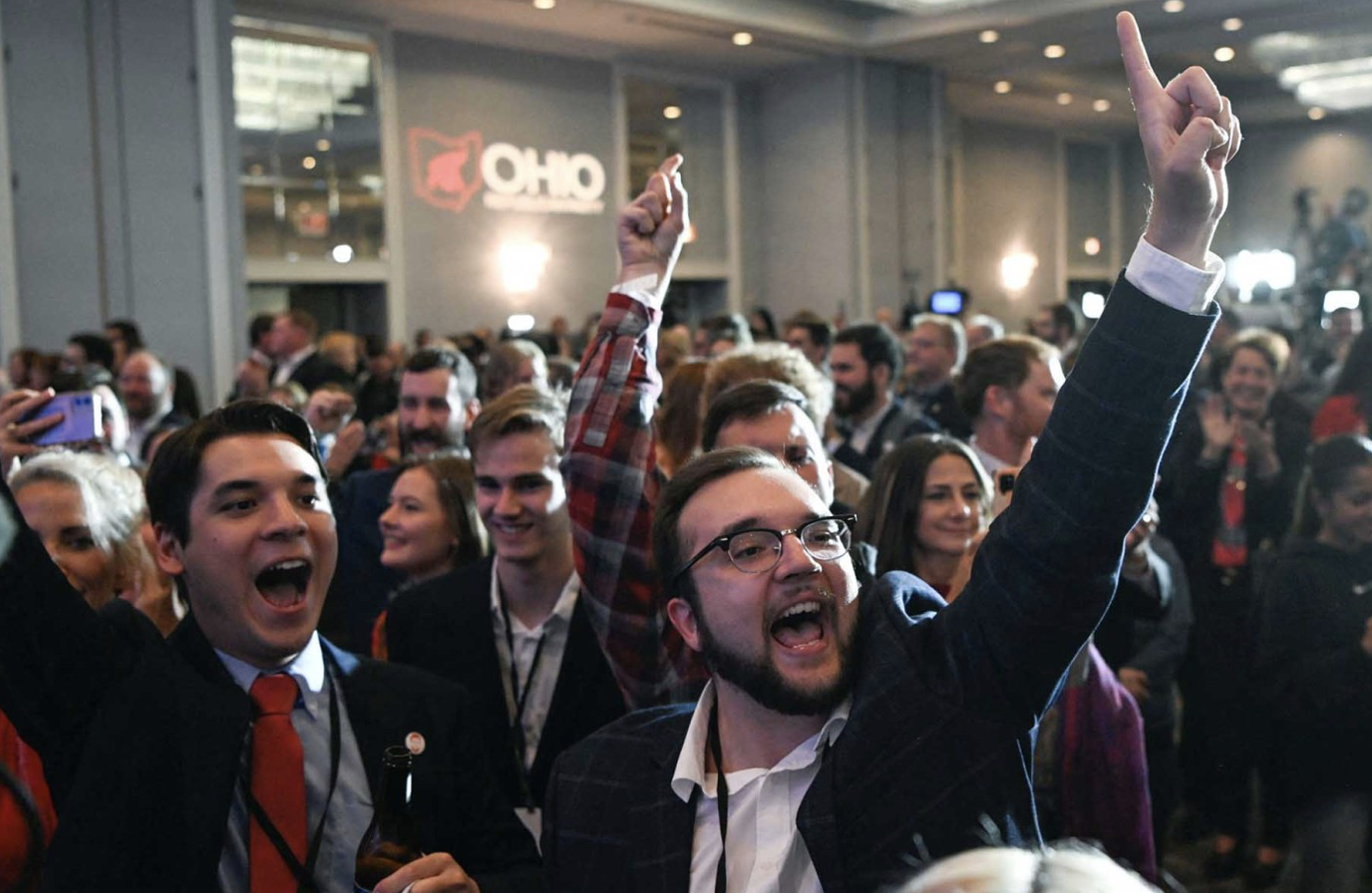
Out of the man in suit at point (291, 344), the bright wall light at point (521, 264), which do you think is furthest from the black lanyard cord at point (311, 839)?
the bright wall light at point (521, 264)

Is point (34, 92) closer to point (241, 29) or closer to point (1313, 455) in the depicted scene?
point (241, 29)

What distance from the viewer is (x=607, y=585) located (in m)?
2.32

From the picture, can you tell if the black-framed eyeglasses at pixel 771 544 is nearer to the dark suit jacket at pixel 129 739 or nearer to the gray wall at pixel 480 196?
the dark suit jacket at pixel 129 739

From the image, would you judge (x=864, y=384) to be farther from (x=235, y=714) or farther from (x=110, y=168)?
(x=110, y=168)

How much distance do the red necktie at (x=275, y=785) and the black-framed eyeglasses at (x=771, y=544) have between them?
2.13ft

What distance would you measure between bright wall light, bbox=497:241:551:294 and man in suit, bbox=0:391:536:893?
37.2 feet

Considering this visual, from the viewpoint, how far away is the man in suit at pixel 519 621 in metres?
2.59

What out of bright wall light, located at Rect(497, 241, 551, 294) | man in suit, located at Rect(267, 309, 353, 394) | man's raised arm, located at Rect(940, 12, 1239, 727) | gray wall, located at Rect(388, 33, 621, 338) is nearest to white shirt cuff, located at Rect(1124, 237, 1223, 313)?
man's raised arm, located at Rect(940, 12, 1239, 727)

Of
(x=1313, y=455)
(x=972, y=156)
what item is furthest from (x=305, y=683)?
(x=972, y=156)

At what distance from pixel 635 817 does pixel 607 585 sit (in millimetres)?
662

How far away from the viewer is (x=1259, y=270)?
19969 millimetres

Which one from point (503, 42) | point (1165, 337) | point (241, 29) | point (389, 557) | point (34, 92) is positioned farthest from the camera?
point (503, 42)

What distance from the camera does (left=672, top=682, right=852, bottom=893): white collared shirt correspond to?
1.64m

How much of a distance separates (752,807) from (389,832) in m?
0.48
